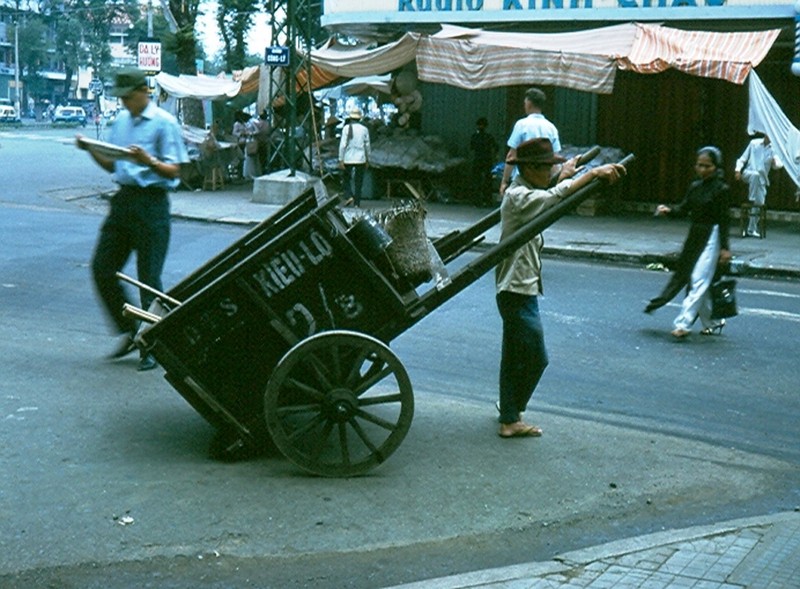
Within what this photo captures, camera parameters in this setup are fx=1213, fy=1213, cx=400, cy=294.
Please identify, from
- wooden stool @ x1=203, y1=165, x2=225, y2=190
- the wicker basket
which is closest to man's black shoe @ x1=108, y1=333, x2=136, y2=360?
the wicker basket

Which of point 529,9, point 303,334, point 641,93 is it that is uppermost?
point 529,9

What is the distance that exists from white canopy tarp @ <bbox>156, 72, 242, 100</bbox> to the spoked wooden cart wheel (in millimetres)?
20696

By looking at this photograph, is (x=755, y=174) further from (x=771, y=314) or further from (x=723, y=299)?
(x=723, y=299)

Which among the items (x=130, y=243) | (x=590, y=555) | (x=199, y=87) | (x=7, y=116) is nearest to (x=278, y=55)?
A: (x=199, y=87)

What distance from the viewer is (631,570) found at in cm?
465

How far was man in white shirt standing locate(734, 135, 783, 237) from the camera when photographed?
17.6 metres

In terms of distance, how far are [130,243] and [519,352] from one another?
2.92 m

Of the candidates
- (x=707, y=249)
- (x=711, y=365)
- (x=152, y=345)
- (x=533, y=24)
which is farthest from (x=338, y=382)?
(x=533, y=24)

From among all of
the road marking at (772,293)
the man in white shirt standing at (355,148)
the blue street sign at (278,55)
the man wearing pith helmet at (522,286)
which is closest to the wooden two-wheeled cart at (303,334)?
the man wearing pith helmet at (522,286)

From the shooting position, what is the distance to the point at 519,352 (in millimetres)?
Answer: 6535

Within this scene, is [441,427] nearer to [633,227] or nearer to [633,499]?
[633,499]

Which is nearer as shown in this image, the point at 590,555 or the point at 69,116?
the point at 590,555

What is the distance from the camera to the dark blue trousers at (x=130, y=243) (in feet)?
25.9

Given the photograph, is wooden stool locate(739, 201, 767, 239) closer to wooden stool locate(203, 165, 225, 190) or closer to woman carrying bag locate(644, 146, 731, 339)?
woman carrying bag locate(644, 146, 731, 339)
